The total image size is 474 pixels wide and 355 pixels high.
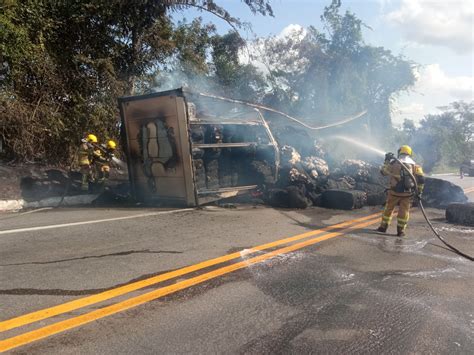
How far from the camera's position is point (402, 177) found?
693 cm

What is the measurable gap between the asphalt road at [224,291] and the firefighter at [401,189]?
1.45 ft

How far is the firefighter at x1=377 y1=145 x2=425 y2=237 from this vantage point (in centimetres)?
679

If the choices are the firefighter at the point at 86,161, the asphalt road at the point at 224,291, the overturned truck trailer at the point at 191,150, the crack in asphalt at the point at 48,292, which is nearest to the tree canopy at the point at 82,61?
the firefighter at the point at 86,161

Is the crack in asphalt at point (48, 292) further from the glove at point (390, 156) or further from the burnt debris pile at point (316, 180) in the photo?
the burnt debris pile at point (316, 180)

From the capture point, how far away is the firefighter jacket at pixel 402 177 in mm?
6902

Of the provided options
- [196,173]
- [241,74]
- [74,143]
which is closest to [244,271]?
[196,173]

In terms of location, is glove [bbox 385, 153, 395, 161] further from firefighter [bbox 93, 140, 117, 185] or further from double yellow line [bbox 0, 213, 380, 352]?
firefighter [bbox 93, 140, 117, 185]

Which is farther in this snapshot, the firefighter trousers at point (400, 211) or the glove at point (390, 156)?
the glove at point (390, 156)

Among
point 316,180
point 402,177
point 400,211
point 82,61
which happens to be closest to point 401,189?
point 402,177

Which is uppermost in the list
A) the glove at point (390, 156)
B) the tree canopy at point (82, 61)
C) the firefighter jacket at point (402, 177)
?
the tree canopy at point (82, 61)

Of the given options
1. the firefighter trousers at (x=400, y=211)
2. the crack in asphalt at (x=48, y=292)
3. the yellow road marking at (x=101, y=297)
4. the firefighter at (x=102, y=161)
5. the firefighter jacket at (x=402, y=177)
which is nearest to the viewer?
the yellow road marking at (x=101, y=297)

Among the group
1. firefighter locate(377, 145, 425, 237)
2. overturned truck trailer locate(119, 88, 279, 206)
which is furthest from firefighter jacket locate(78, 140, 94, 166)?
firefighter locate(377, 145, 425, 237)

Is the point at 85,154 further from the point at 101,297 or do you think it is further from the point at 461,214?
the point at 461,214

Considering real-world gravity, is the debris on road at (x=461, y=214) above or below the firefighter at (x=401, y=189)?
below
